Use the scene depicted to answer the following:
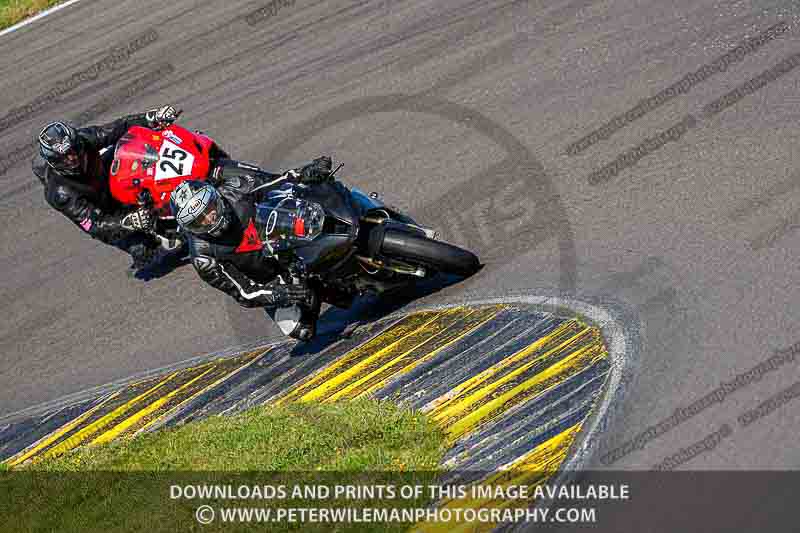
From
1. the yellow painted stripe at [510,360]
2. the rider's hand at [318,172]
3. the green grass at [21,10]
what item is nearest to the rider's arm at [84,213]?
the rider's hand at [318,172]

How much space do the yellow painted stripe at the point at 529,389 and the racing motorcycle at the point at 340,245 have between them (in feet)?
5.27

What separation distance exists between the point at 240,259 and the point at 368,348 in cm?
143

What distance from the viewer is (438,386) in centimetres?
783

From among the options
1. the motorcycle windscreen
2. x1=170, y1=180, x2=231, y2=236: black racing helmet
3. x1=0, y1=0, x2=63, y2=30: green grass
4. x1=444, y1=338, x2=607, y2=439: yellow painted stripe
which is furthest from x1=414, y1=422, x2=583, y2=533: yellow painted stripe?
x1=0, y1=0, x2=63, y2=30: green grass

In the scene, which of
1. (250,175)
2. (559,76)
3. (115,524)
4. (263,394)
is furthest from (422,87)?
(115,524)

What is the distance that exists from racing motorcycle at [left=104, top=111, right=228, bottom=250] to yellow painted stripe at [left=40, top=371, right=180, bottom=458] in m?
1.84

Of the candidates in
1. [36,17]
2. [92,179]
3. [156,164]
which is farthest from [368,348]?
[36,17]

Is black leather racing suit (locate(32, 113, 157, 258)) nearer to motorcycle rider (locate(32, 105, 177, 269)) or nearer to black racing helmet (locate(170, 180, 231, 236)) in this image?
motorcycle rider (locate(32, 105, 177, 269))

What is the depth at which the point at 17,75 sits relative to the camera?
16016 millimetres

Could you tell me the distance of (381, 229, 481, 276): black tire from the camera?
838 cm

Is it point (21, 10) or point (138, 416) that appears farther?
point (21, 10)

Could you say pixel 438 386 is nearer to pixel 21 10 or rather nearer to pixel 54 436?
pixel 54 436

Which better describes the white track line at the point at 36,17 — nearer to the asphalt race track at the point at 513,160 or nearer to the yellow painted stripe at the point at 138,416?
the asphalt race track at the point at 513,160

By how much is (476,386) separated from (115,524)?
9.91ft
